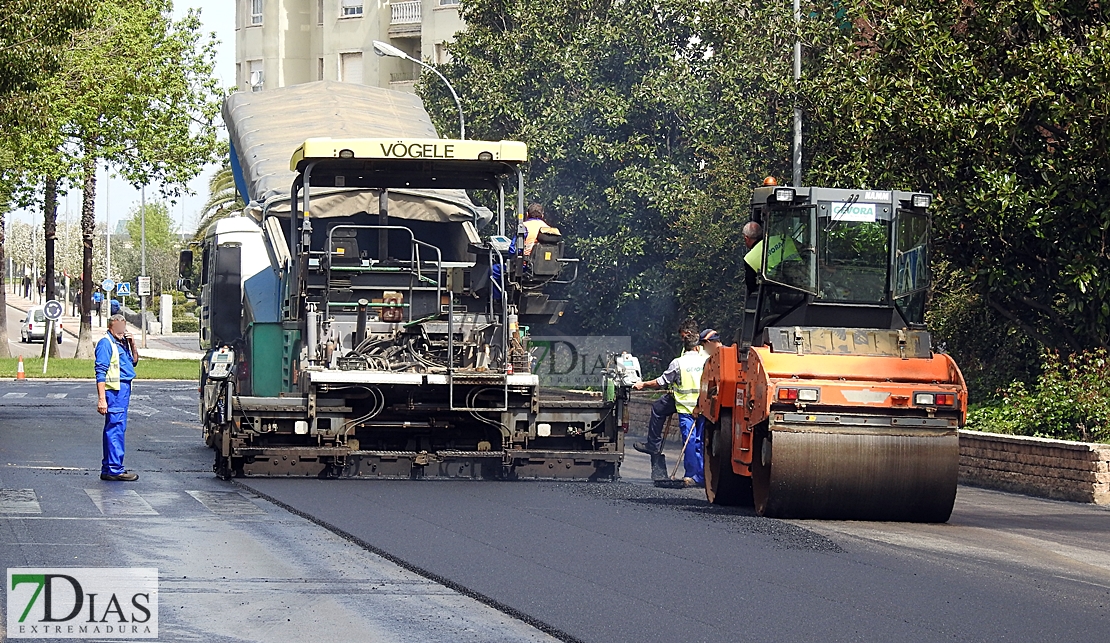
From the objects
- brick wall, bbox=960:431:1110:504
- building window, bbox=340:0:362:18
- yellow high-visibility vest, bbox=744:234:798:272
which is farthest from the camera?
building window, bbox=340:0:362:18

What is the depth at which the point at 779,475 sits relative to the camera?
12062 mm

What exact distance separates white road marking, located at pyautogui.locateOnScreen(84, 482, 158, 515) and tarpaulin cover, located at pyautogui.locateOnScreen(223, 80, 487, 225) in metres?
4.15

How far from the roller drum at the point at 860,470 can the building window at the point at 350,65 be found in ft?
191

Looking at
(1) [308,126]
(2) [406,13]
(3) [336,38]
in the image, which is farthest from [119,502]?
(3) [336,38]

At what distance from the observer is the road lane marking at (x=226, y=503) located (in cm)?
1245

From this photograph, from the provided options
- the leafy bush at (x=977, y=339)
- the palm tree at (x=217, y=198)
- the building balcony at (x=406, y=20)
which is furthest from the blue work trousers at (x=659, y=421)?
the building balcony at (x=406, y=20)

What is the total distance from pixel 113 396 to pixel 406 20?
54089 millimetres

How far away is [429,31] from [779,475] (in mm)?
55711

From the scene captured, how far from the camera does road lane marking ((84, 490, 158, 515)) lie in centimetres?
1232

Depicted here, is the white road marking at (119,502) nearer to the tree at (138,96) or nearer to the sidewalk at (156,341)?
the tree at (138,96)

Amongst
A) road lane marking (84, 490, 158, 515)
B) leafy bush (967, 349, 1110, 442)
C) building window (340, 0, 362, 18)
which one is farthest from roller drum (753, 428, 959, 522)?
building window (340, 0, 362, 18)

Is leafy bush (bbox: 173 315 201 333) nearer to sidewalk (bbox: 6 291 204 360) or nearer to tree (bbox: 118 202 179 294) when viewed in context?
sidewalk (bbox: 6 291 204 360)

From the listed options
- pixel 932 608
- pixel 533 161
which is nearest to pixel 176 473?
pixel 932 608

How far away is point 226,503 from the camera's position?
13000mm
